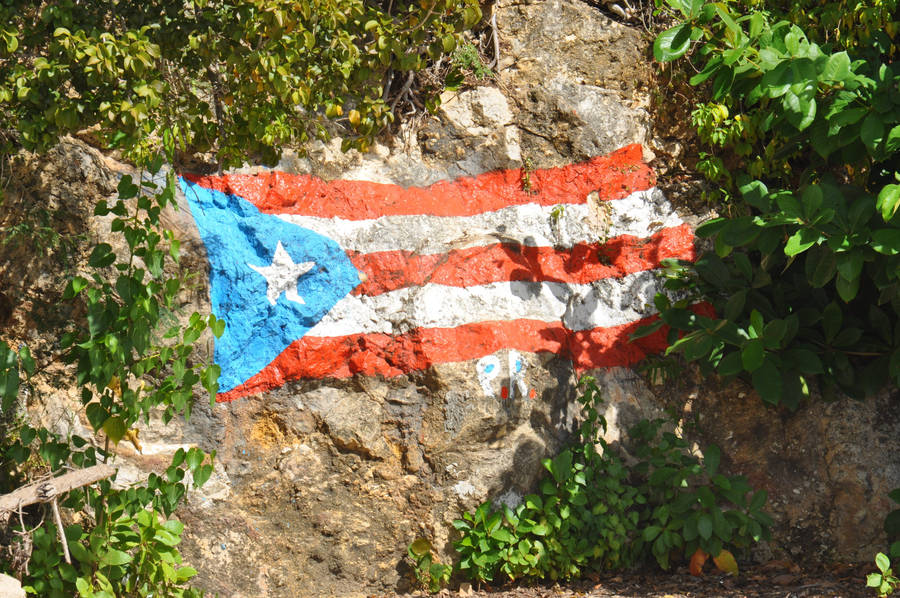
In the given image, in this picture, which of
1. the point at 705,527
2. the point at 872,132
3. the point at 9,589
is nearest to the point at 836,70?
the point at 872,132

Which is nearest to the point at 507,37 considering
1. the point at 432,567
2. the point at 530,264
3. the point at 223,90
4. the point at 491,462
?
the point at 530,264

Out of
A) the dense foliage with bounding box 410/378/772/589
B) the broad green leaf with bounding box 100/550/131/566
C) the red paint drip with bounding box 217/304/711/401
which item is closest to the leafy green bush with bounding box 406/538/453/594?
the dense foliage with bounding box 410/378/772/589

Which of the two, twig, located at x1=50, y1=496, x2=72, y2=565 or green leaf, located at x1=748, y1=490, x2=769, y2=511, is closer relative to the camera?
twig, located at x1=50, y1=496, x2=72, y2=565

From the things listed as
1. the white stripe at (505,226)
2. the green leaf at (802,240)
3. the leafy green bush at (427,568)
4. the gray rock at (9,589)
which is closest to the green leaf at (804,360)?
the green leaf at (802,240)

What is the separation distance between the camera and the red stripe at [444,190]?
13.1 ft

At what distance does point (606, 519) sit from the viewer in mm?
3648

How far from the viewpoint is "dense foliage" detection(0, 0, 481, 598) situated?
2.70 m

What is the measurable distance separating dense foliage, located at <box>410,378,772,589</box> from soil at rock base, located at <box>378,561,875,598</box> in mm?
66

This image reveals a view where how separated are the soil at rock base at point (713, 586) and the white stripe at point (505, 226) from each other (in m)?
1.67

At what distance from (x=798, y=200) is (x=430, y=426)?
1.86 meters

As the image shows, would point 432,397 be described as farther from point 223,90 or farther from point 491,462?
point 223,90

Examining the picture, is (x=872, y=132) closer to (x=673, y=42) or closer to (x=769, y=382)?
(x=673, y=42)

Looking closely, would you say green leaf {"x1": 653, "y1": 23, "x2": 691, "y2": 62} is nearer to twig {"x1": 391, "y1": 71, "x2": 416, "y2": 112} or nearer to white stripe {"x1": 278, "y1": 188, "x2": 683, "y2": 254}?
white stripe {"x1": 278, "y1": 188, "x2": 683, "y2": 254}

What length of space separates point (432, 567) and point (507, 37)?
9.78 ft
